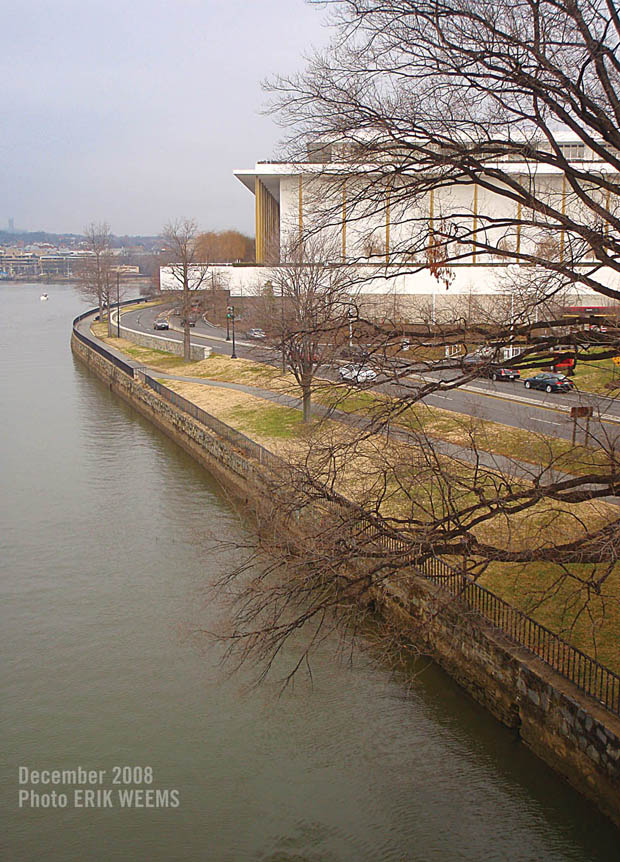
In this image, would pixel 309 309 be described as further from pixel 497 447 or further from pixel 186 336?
pixel 186 336

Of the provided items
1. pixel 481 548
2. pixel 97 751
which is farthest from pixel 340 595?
pixel 97 751

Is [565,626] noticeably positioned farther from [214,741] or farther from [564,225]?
[564,225]

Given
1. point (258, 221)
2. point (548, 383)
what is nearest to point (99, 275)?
point (258, 221)

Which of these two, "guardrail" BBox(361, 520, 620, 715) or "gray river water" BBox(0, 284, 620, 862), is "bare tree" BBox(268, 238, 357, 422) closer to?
"guardrail" BBox(361, 520, 620, 715)

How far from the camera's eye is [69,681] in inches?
509

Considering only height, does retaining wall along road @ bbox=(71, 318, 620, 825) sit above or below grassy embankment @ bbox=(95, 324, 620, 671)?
below

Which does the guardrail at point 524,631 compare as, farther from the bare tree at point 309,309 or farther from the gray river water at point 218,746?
the bare tree at point 309,309

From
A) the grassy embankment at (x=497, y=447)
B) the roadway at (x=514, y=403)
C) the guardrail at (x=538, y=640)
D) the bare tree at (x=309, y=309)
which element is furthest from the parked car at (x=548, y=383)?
the guardrail at (x=538, y=640)

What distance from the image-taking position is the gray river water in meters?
9.53

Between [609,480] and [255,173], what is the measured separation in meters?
56.0

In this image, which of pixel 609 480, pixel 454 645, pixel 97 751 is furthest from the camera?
pixel 454 645

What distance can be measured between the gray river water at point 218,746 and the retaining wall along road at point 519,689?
320 mm

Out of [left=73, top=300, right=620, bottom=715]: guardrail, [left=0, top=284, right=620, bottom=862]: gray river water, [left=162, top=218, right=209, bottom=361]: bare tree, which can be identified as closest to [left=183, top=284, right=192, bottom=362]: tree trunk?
[left=162, top=218, right=209, bottom=361]: bare tree

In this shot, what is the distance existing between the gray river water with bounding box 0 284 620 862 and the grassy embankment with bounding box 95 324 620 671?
6.09 ft
